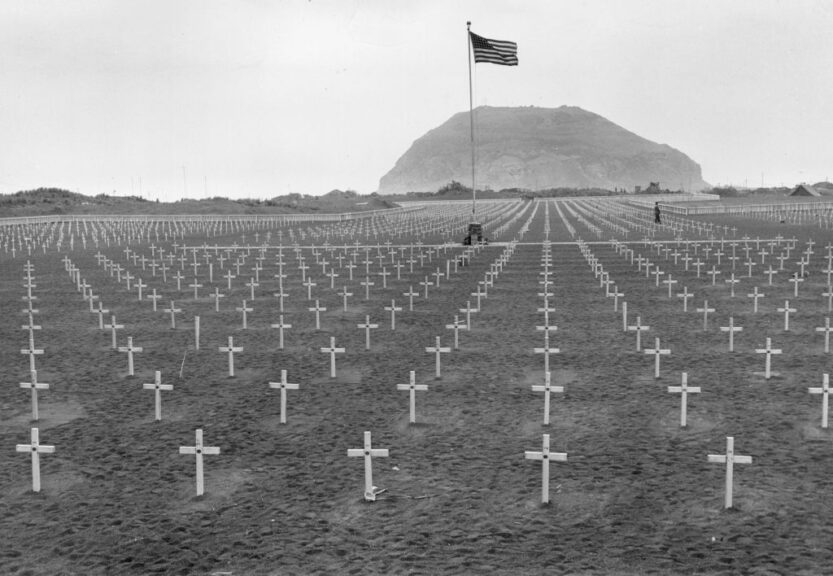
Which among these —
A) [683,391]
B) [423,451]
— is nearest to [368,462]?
[423,451]

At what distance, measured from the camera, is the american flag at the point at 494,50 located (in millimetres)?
39281

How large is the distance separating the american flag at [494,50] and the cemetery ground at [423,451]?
68.0 ft

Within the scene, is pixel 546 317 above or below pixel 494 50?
below

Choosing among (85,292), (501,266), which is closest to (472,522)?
(85,292)

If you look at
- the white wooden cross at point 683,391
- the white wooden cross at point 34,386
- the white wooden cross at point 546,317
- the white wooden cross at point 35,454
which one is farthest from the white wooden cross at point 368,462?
the white wooden cross at point 546,317

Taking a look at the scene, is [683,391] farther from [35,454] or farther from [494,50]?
[494,50]

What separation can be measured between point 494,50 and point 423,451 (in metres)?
32.0

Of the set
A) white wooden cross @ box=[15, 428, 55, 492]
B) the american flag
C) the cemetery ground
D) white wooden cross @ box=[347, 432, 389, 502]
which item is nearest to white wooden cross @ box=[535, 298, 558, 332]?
the cemetery ground

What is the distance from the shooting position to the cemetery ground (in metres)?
7.60

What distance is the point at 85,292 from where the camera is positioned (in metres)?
26.9

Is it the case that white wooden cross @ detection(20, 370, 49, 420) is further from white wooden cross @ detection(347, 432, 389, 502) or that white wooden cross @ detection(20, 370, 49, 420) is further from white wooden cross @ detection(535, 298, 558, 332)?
white wooden cross @ detection(535, 298, 558, 332)

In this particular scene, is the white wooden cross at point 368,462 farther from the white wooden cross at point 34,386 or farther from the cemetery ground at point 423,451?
the white wooden cross at point 34,386

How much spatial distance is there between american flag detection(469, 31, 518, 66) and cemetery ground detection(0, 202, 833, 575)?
20727 millimetres

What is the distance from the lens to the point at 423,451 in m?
10.5
